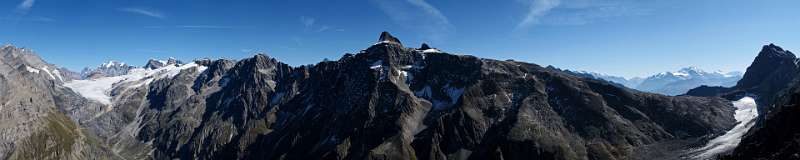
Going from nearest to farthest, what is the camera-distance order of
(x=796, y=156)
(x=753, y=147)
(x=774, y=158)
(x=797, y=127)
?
1. (x=796, y=156)
2. (x=774, y=158)
3. (x=797, y=127)
4. (x=753, y=147)

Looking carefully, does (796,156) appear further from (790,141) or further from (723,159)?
(723,159)

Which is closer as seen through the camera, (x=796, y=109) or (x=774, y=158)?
(x=774, y=158)

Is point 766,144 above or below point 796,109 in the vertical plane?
below

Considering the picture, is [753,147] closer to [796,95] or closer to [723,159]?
[723,159]

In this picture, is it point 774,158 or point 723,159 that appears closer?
point 774,158

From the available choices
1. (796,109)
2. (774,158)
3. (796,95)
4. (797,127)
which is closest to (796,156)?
(774,158)

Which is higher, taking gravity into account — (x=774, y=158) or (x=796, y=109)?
(x=796, y=109)

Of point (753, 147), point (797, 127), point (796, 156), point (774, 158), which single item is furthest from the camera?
point (753, 147)

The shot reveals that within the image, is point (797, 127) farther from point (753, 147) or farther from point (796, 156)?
point (796, 156)

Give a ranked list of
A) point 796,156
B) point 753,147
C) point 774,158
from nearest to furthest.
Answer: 1. point 796,156
2. point 774,158
3. point 753,147

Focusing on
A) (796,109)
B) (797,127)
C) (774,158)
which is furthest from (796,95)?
(774,158)
